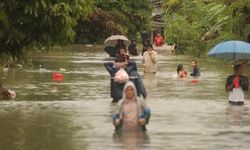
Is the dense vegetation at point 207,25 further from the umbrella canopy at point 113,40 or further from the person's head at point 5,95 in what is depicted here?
the person's head at point 5,95

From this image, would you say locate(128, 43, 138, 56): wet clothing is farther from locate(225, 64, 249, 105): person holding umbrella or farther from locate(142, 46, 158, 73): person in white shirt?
locate(225, 64, 249, 105): person holding umbrella

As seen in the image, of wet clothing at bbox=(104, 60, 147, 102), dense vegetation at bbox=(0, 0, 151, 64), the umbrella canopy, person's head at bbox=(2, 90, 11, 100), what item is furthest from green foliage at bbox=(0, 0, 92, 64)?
the umbrella canopy

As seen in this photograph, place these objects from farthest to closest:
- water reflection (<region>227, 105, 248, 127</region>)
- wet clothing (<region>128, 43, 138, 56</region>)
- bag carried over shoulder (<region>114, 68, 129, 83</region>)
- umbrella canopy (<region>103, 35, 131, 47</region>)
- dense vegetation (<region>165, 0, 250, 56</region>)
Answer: wet clothing (<region>128, 43, 138, 56</region>) < dense vegetation (<region>165, 0, 250, 56</region>) < umbrella canopy (<region>103, 35, 131, 47</region>) < bag carried over shoulder (<region>114, 68, 129, 83</region>) < water reflection (<region>227, 105, 248, 127</region>)

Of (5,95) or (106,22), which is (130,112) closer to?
(5,95)

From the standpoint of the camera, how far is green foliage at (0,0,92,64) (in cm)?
1135

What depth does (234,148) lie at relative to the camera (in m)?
11.4

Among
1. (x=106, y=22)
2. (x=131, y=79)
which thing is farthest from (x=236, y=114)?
(x=106, y=22)

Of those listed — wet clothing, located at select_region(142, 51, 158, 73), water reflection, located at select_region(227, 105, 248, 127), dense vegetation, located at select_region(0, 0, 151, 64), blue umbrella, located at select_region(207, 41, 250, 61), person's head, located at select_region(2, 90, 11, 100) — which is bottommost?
water reflection, located at select_region(227, 105, 248, 127)

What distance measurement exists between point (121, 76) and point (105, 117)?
2.02 metres

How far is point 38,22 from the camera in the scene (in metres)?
11.9

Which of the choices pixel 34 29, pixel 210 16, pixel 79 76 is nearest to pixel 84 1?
pixel 34 29

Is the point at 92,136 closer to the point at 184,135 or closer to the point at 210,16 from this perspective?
the point at 184,135

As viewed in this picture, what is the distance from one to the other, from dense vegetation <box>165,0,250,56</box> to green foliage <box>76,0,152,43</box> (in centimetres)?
584

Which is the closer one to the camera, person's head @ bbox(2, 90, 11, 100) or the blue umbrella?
person's head @ bbox(2, 90, 11, 100)
